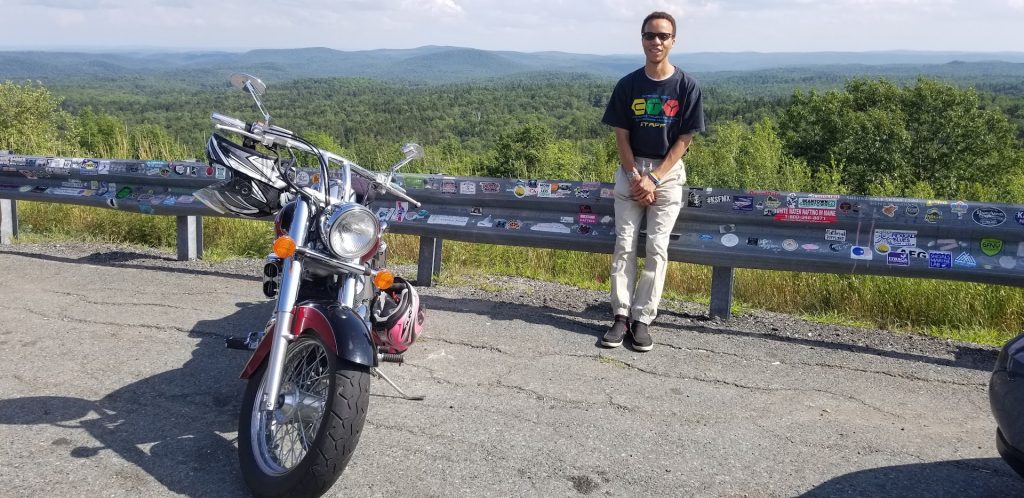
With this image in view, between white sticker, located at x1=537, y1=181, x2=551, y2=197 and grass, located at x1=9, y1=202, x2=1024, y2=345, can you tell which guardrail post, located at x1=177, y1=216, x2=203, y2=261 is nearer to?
grass, located at x1=9, y1=202, x2=1024, y2=345

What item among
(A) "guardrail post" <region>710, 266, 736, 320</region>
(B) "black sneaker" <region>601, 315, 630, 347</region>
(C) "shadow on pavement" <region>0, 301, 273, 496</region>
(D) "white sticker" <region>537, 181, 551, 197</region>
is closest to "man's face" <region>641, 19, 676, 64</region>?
(D) "white sticker" <region>537, 181, 551, 197</region>

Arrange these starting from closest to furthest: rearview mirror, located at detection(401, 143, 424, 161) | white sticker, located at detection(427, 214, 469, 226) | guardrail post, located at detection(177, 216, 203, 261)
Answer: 1. rearview mirror, located at detection(401, 143, 424, 161)
2. white sticker, located at detection(427, 214, 469, 226)
3. guardrail post, located at detection(177, 216, 203, 261)

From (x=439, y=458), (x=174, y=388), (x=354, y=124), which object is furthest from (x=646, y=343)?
(x=354, y=124)

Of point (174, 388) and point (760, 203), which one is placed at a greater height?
point (760, 203)

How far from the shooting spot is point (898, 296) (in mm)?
6148

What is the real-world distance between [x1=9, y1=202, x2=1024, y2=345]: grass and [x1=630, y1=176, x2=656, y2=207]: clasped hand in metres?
1.30

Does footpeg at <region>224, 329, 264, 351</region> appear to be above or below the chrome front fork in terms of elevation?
below

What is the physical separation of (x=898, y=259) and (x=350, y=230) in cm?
375

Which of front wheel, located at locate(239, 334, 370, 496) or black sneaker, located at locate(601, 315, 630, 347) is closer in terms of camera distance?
front wheel, located at locate(239, 334, 370, 496)

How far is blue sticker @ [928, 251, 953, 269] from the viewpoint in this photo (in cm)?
536

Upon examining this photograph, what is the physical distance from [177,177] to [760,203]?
508 cm

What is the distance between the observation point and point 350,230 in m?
3.57

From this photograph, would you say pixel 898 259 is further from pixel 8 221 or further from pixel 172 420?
pixel 8 221

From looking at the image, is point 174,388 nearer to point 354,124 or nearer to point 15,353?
point 15,353
